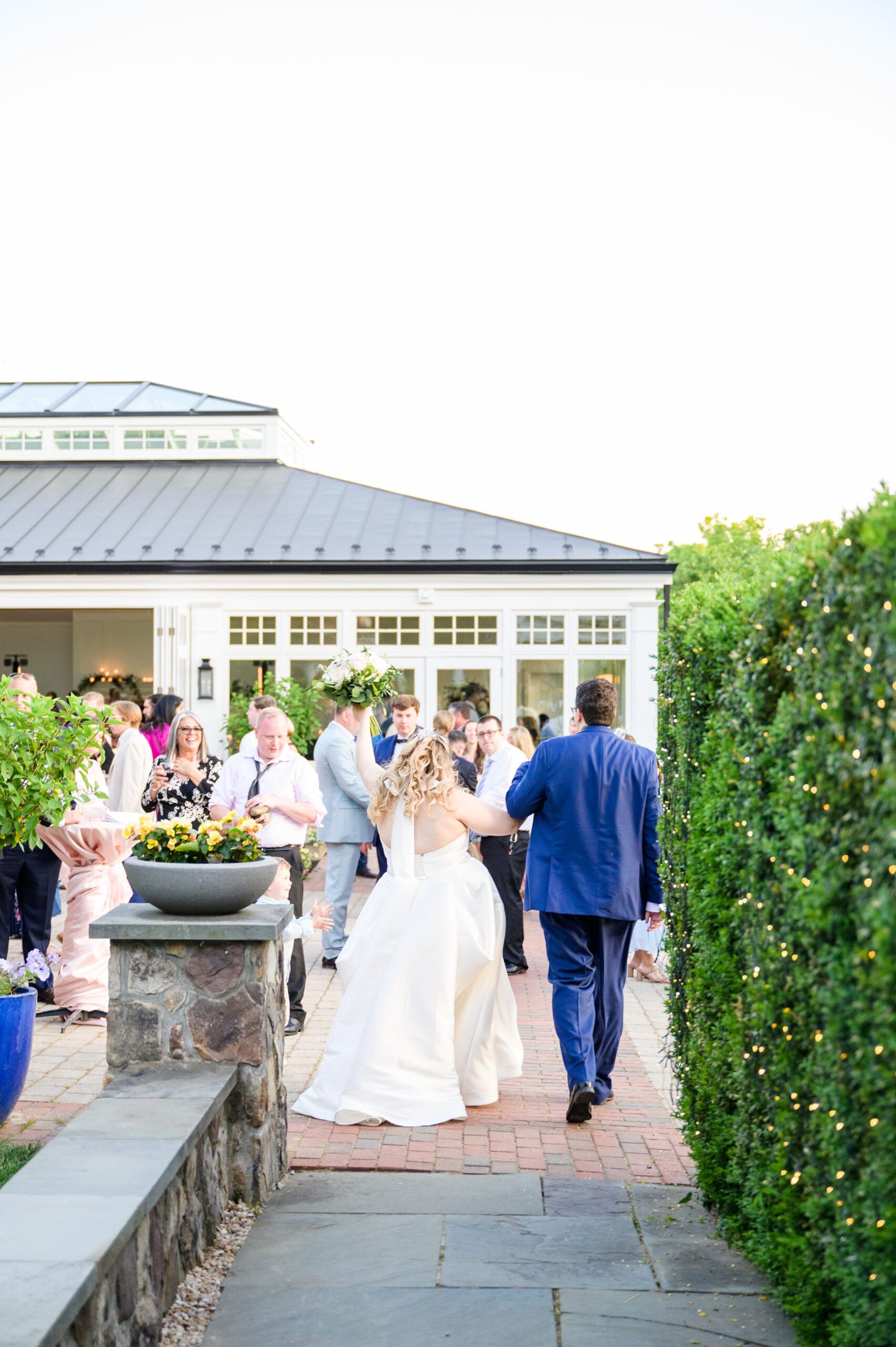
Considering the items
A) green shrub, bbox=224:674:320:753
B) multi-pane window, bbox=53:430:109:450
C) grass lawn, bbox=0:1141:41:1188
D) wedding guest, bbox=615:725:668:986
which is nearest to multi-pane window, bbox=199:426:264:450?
multi-pane window, bbox=53:430:109:450

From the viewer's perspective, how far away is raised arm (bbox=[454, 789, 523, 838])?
5.84 meters

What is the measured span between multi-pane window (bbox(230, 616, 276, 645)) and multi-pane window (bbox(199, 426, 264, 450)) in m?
5.97

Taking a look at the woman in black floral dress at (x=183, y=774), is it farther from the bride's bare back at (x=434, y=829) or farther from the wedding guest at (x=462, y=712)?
the wedding guest at (x=462, y=712)

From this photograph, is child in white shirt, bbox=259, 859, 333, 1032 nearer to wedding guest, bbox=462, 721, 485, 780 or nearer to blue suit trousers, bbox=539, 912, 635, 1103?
blue suit trousers, bbox=539, 912, 635, 1103

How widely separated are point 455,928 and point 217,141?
30.9ft

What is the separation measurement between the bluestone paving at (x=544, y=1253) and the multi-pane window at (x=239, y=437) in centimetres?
2140

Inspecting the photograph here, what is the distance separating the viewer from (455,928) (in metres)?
5.68

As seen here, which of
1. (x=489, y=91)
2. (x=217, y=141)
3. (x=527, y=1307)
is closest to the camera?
(x=527, y=1307)

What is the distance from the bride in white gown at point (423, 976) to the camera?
5.50m

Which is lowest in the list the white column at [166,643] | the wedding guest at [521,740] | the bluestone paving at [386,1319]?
the bluestone paving at [386,1319]

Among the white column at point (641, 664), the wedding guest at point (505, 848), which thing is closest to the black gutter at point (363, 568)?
the white column at point (641, 664)

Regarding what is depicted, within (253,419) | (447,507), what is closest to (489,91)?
(447,507)

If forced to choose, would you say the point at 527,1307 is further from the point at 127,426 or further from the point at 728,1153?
the point at 127,426

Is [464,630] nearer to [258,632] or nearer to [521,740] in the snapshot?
[258,632]
